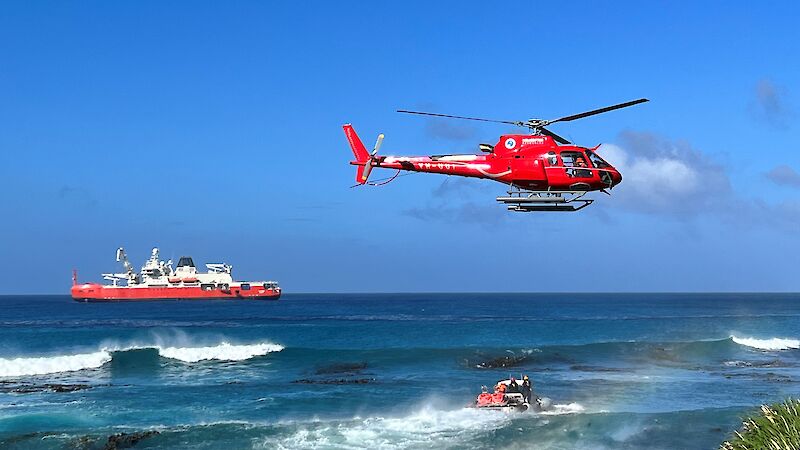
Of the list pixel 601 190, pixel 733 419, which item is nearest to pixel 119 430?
pixel 601 190

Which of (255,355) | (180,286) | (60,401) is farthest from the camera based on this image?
(180,286)

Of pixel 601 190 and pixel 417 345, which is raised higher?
pixel 601 190

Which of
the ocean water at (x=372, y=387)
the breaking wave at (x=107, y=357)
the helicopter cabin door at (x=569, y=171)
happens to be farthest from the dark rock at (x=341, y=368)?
the helicopter cabin door at (x=569, y=171)

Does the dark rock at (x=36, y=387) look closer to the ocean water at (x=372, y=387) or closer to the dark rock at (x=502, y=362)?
the ocean water at (x=372, y=387)

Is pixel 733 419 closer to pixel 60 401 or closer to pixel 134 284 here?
pixel 60 401

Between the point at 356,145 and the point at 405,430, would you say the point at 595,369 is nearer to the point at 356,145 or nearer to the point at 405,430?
the point at 405,430

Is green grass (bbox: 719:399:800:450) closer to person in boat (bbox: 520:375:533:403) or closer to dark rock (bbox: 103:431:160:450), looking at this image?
person in boat (bbox: 520:375:533:403)

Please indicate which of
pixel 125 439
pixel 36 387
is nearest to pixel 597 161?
pixel 125 439
